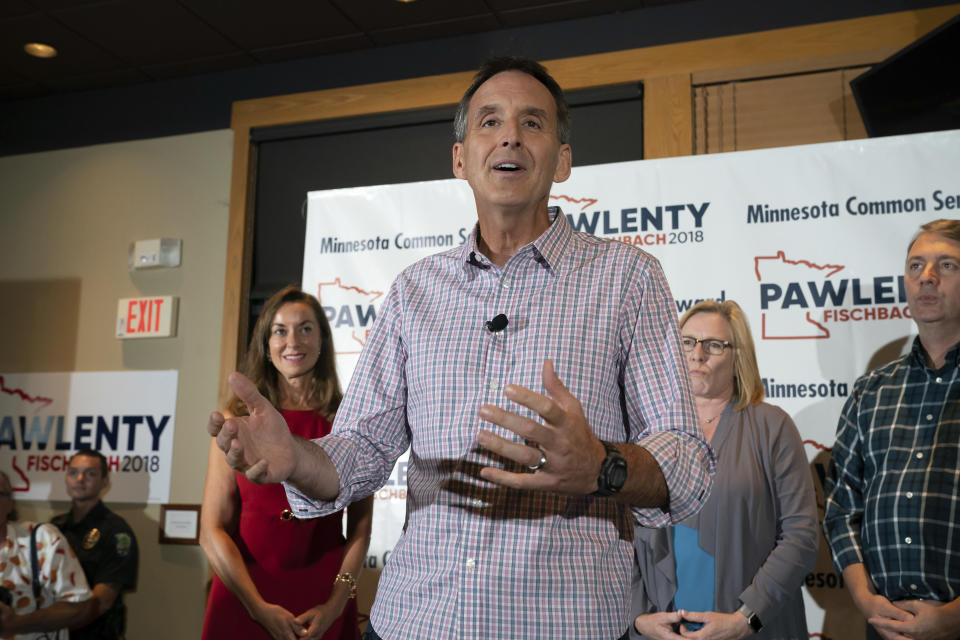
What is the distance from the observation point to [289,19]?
4523mm

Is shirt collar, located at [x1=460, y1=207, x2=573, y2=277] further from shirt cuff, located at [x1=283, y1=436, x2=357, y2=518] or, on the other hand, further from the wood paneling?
the wood paneling

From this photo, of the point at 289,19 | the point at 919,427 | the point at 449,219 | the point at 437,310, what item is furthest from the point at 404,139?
the point at 437,310

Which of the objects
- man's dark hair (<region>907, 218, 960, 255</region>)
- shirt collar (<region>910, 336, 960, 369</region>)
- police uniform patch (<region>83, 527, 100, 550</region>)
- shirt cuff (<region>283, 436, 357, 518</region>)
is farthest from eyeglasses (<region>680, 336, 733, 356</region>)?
police uniform patch (<region>83, 527, 100, 550</region>)

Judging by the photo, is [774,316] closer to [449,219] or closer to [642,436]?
[449,219]

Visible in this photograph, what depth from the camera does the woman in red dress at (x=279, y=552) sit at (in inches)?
95.8

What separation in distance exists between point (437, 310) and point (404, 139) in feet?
11.0

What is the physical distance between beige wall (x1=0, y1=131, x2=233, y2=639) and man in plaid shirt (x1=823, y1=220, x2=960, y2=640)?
11.2 ft

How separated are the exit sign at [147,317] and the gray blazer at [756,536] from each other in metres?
3.29

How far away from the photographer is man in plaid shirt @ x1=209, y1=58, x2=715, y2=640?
1.12 meters

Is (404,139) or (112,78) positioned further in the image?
(112,78)

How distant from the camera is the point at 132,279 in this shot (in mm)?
5000

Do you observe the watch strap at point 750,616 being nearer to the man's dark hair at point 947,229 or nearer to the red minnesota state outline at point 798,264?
the red minnesota state outline at point 798,264

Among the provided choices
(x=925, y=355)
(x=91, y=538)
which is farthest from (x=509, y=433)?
(x=91, y=538)

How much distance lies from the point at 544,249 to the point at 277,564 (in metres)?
1.61
